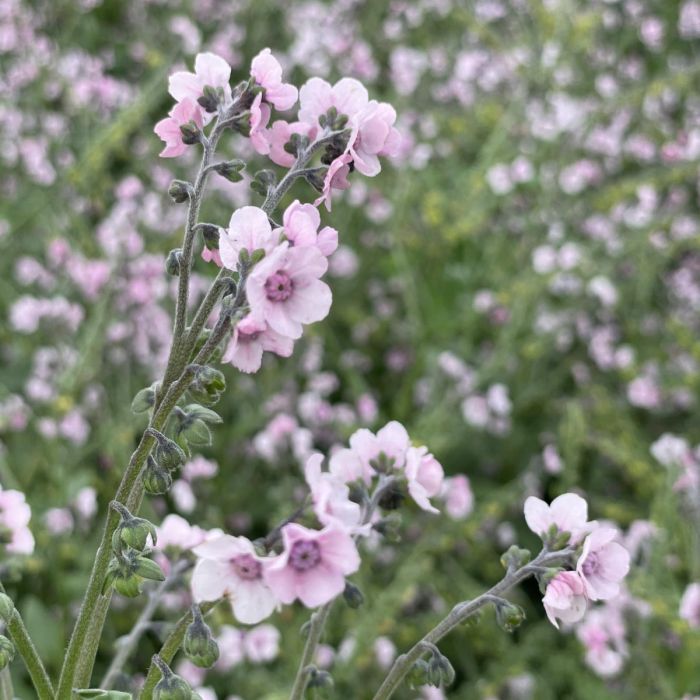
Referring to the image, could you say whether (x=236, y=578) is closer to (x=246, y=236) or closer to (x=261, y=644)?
(x=246, y=236)

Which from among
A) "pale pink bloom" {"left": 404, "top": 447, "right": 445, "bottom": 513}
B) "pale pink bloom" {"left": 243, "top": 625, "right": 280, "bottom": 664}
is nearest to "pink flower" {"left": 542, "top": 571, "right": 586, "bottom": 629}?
"pale pink bloom" {"left": 404, "top": 447, "right": 445, "bottom": 513}

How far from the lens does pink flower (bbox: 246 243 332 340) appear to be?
857 mm

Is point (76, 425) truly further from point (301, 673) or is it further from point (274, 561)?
point (274, 561)

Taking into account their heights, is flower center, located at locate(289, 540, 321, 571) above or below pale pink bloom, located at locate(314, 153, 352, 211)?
below

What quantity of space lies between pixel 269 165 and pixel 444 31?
2.31 meters

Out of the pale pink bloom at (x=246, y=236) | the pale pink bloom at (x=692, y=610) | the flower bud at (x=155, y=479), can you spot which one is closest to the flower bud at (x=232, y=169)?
the pale pink bloom at (x=246, y=236)

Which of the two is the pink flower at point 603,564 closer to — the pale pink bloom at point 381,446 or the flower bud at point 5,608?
the pale pink bloom at point 381,446

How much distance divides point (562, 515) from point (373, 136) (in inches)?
16.7

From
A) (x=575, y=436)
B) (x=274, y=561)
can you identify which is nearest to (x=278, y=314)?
(x=274, y=561)

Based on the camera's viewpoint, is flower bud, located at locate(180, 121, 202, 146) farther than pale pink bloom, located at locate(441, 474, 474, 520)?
No

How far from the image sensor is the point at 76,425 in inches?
122

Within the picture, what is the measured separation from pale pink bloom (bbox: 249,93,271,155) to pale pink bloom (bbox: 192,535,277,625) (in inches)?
15.3

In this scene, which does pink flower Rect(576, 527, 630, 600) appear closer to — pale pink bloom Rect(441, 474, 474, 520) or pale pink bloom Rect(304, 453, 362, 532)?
pale pink bloom Rect(304, 453, 362, 532)

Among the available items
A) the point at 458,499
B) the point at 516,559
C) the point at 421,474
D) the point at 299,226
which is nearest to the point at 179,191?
the point at 299,226
